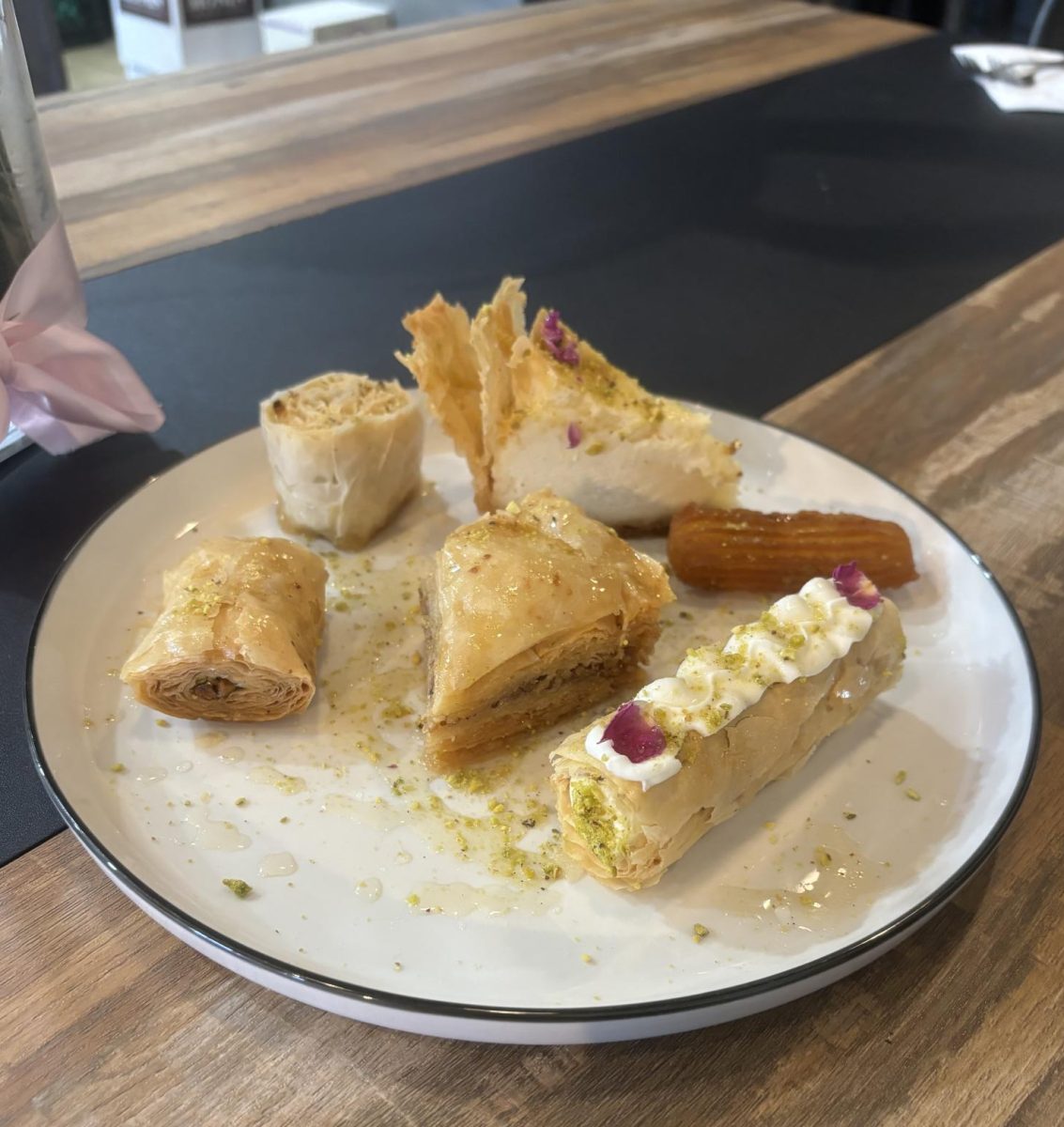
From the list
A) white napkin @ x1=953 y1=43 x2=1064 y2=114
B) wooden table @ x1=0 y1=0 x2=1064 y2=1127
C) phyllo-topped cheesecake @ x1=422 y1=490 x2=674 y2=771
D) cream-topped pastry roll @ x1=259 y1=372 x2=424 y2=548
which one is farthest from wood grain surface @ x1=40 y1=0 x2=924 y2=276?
phyllo-topped cheesecake @ x1=422 y1=490 x2=674 y2=771

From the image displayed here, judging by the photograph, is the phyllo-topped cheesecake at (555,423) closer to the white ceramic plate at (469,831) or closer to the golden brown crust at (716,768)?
the white ceramic plate at (469,831)

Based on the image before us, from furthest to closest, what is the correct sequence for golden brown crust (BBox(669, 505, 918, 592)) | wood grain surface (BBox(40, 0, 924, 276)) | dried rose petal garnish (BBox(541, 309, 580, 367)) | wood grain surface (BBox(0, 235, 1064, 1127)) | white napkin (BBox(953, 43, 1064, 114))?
white napkin (BBox(953, 43, 1064, 114)) < wood grain surface (BBox(40, 0, 924, 276)) < dried rose petal garnish (BBox(541, 309, 580, 367)) < golden brown crust (BBox(669, 505, 918, 592)) < wood grain surface (BBox(0, 235, 1064, 1127))

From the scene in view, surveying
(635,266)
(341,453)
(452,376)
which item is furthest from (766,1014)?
(635,266)

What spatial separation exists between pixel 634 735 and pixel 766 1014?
0.34m

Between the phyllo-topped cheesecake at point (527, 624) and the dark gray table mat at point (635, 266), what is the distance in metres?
0.62

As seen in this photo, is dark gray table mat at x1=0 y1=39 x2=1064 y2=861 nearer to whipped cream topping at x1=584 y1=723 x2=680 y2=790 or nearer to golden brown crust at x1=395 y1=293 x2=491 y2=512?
golden brown crust at x1=395 y1=293 x2=491 y2=512

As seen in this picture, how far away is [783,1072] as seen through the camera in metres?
1.13

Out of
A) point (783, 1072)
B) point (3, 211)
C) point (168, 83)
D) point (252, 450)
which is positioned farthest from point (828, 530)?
point (168, 83)

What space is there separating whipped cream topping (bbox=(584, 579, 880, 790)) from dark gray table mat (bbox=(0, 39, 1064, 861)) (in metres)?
0.89

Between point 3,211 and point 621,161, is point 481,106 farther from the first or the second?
point 3,211

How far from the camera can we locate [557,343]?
1906mm

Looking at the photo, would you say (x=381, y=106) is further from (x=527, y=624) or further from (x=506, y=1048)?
(x=506, y=1048)

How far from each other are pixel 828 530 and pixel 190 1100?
1.28 meters

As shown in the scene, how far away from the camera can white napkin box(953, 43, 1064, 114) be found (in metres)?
3.85
